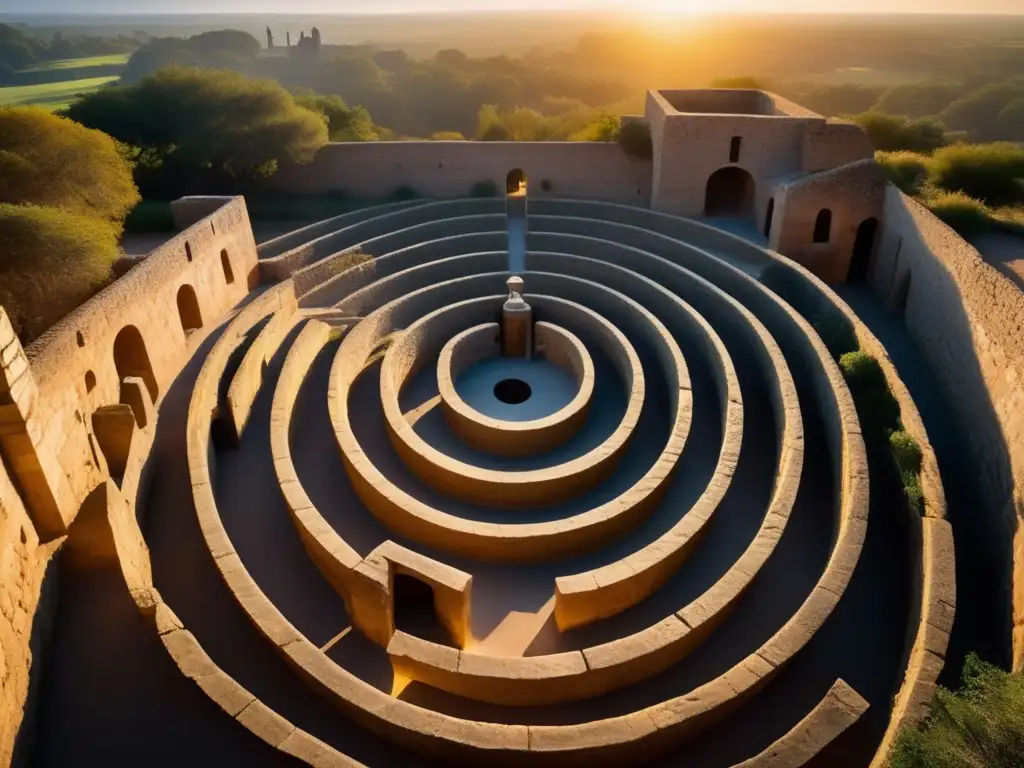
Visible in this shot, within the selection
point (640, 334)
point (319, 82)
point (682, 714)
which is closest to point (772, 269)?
point (640, 334)

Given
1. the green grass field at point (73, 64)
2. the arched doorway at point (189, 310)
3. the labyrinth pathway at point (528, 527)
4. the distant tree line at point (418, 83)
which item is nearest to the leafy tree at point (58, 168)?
the arched doorway at point (189, 310)

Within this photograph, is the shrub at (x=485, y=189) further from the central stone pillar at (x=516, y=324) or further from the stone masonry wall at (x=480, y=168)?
the central stone pillar at (x=516, y=324)

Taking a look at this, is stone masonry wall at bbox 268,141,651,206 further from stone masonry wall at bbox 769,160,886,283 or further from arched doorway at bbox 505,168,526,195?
stone masonry wall at bbox 769,160,886,283

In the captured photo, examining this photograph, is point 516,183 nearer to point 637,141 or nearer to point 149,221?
point 637,141

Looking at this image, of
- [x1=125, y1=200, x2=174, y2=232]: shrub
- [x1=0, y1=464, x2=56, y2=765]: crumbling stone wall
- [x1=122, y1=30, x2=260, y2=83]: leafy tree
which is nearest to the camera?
[x1=0, y1=464, x2=56, y2=765]: crumbling stone wall

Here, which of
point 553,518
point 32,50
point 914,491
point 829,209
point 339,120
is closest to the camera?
point 914,491

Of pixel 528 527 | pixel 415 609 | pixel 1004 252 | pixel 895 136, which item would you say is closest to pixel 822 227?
pixel 1004 252

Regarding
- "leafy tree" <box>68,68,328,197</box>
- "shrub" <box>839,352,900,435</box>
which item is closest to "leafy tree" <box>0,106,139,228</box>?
"leafy tree" <box>68,68,328,197</box>
